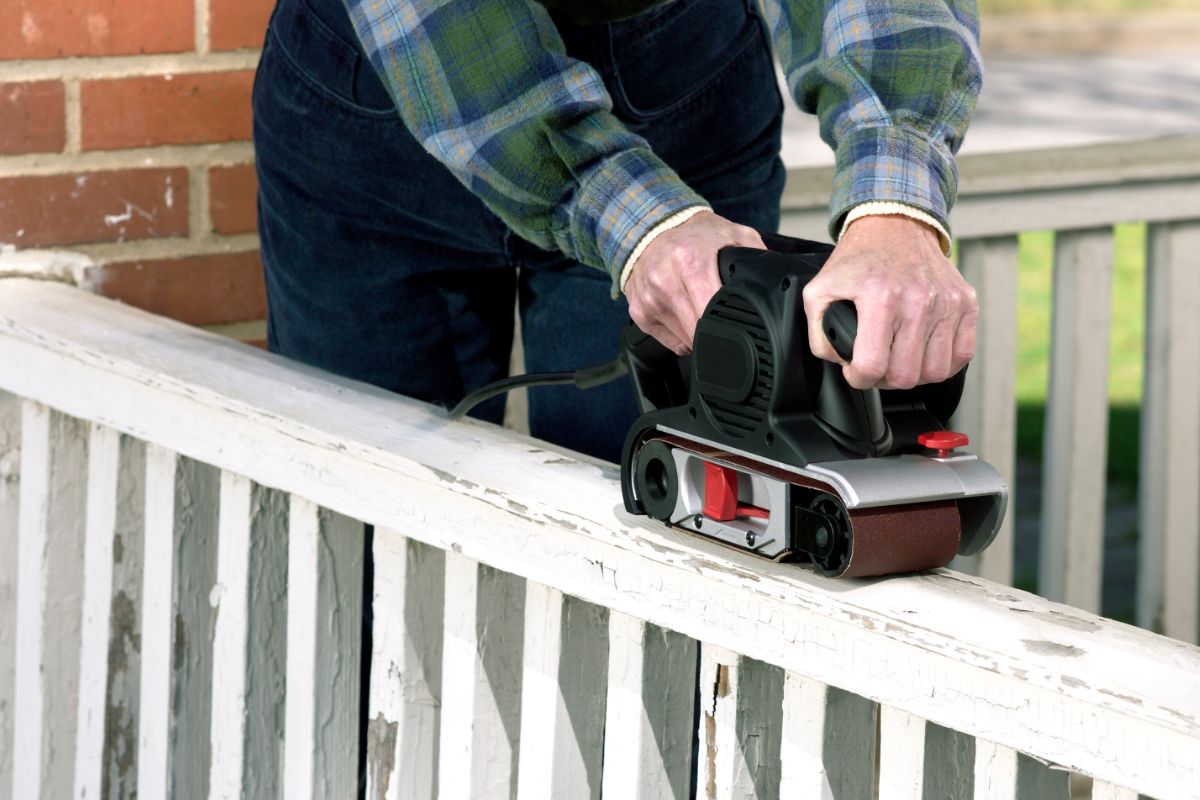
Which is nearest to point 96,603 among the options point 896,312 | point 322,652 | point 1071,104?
point 322,652

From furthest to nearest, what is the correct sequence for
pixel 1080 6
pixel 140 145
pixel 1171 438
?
pixel 1080 6 → pixel 1171 438 → pixel 140 145

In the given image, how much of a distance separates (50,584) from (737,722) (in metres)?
0.89

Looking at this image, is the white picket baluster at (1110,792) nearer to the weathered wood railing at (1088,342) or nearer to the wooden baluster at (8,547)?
the wooden baluster at (8,547)

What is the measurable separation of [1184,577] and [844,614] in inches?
76.6

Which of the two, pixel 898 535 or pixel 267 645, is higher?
pixel 898 535

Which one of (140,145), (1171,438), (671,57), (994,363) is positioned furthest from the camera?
(1171,438)

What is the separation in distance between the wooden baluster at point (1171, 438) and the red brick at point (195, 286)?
4.95 ft

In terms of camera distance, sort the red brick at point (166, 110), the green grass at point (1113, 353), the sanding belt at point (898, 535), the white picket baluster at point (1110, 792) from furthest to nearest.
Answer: the green grass at point (1113, 353)
the red brick at point (166, 110)
the sanding belt at point (898, 535)
the white picket baluster at point (1110, 792)

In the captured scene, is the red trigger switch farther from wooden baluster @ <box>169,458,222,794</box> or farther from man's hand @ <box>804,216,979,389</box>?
wooden baluster @ <box>169,458,222,794</box>

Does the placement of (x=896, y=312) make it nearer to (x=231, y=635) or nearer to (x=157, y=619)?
(x=231, y=635)

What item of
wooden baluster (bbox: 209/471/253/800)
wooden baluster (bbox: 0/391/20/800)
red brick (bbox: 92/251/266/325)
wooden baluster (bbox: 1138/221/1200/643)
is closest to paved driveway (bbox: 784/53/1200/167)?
wooden baluster (bbox: 1138/221/1200/643)

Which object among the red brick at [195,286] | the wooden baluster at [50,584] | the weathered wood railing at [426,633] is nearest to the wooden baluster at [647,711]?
the weathered wood railing at [426,633]

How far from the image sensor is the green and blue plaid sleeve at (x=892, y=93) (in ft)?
3.76

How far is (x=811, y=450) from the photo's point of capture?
1037mm
